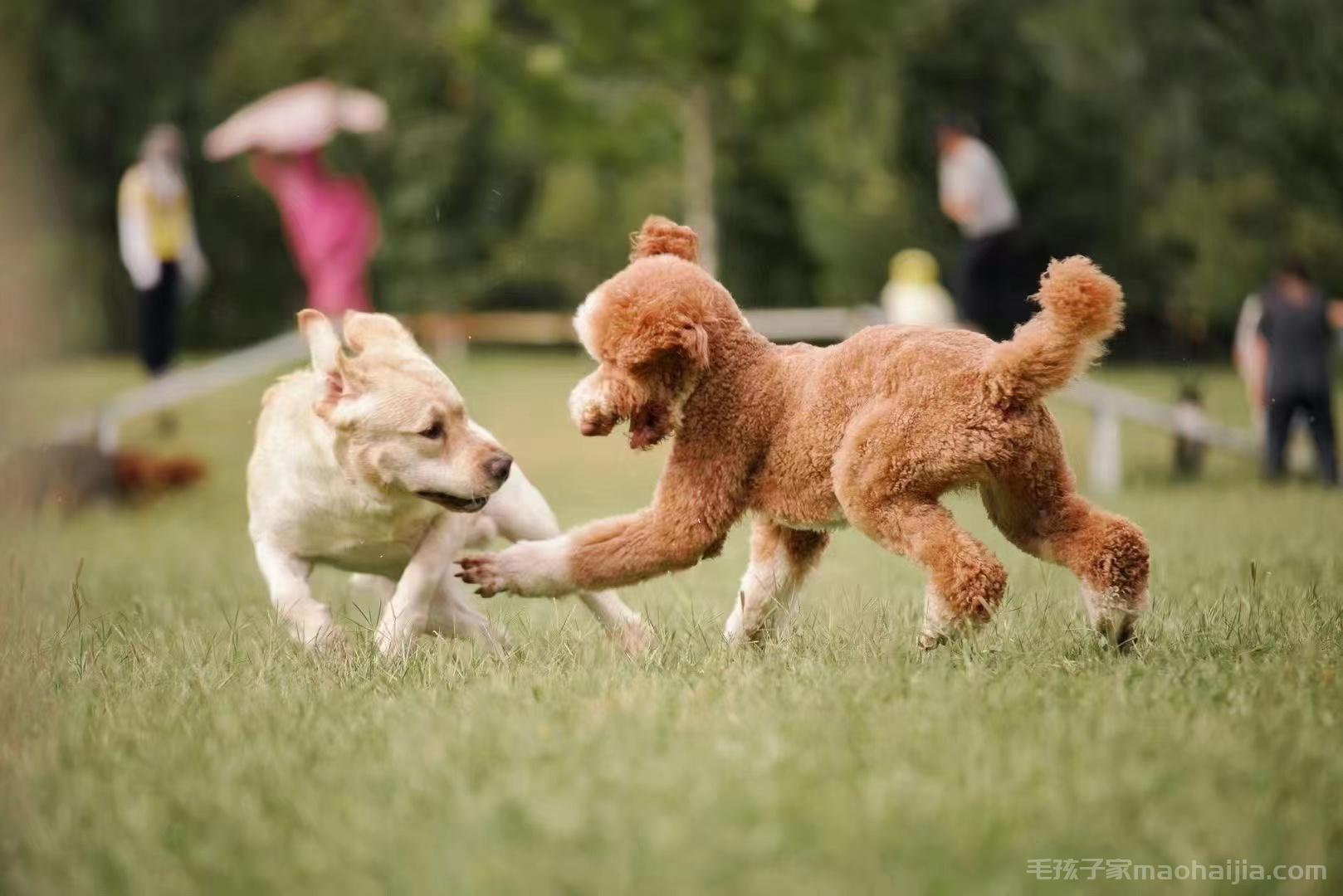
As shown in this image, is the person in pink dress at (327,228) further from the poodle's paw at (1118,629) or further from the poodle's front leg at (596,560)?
the poodle's paw at (1118,629)

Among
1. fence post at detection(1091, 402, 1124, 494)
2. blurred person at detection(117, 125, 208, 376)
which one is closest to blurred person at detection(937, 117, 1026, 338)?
fence post at detection(1091, 402, 1124, 494)

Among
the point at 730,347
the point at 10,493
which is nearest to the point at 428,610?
the point at 730,347

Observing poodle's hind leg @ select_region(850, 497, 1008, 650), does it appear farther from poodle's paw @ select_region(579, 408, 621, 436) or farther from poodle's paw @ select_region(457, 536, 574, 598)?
poodle's paw @ select_region(457, 536, 574, 598)

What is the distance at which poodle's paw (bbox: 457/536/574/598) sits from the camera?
170 inches

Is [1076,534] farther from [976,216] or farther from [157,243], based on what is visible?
[157,243]

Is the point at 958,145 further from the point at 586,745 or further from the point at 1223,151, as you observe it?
the point at 1223,151

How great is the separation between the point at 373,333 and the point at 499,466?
0.80 m

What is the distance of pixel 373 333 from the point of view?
205 inches

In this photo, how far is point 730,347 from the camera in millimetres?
4449

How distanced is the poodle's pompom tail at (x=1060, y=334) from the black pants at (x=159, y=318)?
12482 mm

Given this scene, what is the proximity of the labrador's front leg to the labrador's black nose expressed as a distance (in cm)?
41

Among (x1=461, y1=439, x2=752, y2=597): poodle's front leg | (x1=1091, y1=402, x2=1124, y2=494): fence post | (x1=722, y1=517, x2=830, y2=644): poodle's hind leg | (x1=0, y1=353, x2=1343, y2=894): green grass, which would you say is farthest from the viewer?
(x1=1091, y1=402, x2=1124, y2=494): fence post

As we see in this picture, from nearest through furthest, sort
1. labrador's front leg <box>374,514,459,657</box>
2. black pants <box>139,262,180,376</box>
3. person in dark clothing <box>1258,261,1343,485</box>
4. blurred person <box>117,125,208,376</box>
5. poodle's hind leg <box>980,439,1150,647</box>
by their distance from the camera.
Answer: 1. poodle's hind leg <box>980,439,1150,647</box>
2. labrador's front leg <box>374,514,459,657</box>
3. person in dark clothing <box>1258,261,1343,485</box>
4. blurred person <box>117,125,208,376</box>
5. black pants <box>139,262,180,376</box>

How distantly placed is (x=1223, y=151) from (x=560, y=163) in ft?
41.2
